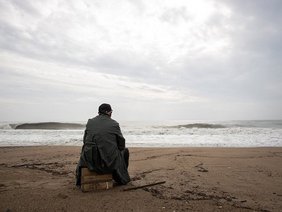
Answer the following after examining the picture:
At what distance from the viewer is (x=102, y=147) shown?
441 cm

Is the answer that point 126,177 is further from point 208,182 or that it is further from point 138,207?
point 208,182

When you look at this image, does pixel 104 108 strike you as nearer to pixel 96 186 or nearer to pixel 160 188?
pixel 96 186

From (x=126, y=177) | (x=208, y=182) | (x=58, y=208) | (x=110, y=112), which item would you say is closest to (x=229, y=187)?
(x=208, y=182)

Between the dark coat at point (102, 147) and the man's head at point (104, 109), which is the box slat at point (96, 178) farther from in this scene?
the man's head at point (104, 109)

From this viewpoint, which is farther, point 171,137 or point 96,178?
point 171,137

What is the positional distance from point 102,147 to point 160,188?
137 cm

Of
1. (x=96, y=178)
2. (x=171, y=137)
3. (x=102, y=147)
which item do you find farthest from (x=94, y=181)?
(x=171, y=137)

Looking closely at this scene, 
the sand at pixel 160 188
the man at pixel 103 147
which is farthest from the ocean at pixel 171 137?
the man at pixel 103 147

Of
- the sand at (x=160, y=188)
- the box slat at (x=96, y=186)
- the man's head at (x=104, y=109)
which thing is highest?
the man's head at (x=104, y=109)

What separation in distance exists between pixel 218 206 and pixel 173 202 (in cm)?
68

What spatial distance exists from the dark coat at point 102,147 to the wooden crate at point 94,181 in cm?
10

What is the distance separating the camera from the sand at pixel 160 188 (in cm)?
373

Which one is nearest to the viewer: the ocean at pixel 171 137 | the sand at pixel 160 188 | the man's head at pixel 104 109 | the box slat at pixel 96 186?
the sand at pixel 160 188

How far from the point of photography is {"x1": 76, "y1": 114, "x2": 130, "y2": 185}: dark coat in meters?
4.39
